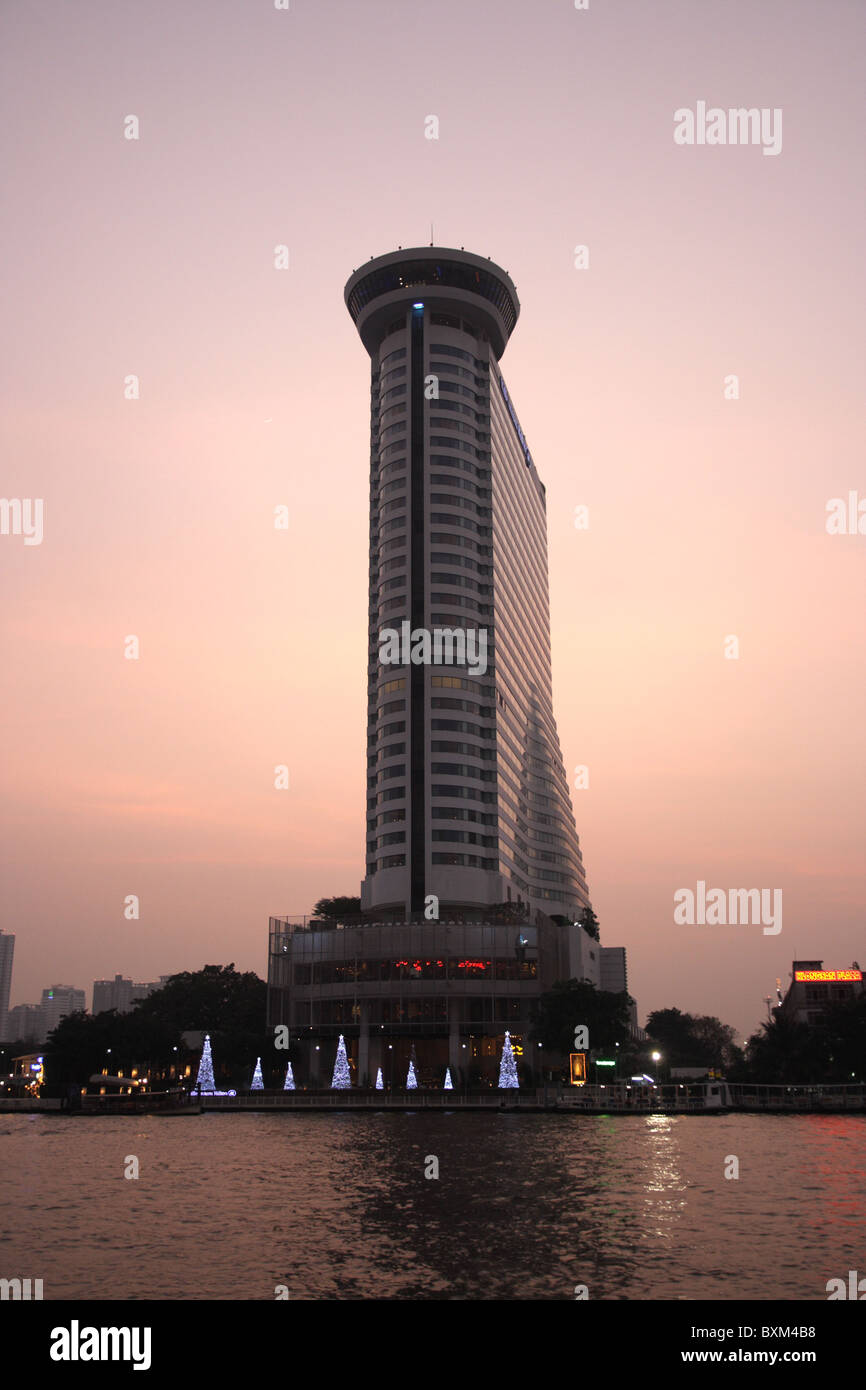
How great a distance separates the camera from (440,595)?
172875 mm

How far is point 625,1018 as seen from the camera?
134500mm

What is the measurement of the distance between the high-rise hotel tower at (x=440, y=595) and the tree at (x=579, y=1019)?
30.0 metres

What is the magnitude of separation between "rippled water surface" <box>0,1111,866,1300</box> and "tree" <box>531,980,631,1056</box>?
54.8 meters

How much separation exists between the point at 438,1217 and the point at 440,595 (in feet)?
448

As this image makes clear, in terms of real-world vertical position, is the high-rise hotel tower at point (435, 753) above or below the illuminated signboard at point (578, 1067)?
above

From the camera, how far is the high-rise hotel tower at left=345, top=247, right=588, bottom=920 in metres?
164

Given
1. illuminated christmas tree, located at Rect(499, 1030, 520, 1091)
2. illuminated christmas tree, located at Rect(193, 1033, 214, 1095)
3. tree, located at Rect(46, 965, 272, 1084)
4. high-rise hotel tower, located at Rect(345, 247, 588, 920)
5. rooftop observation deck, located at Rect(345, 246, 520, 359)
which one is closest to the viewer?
illuminated christmas tree, located at Rect(499, 1030, 520, 1091)

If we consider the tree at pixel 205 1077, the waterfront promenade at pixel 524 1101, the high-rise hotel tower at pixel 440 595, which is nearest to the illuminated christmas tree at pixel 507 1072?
the waterfront promenade at pixel 524 1101

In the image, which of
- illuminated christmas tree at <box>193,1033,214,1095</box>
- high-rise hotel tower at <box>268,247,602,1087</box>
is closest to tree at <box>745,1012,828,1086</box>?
high-rise hotel tower at <box>268,247,602,1087</box>

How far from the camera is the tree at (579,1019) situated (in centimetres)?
13100

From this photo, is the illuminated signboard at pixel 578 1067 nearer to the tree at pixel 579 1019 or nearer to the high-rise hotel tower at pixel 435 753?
the high-rise hotel tower at pixel 435 753

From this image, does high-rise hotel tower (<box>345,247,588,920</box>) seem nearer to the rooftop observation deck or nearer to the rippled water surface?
the rooftop observation deck

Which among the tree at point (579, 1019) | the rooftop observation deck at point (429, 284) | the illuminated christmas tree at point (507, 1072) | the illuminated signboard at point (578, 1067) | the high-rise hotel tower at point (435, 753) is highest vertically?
the rooftop observation deck at point (429, 284)
